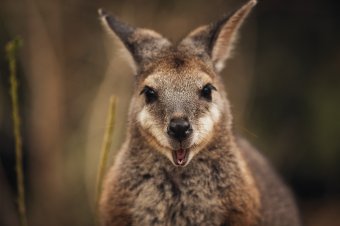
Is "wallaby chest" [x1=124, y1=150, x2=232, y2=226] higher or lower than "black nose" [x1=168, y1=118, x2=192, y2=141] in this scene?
lower

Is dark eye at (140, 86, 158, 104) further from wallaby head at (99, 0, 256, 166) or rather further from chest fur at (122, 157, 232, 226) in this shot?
chest fur at (122, 157, 232, 226)

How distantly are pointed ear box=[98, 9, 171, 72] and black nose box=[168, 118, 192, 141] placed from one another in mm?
1078

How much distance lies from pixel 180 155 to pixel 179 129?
306mm

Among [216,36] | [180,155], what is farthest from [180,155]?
[216,36]

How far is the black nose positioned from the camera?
219 inches

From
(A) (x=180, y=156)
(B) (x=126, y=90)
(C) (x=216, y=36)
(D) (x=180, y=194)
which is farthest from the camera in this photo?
(B) (x=126, y=90)

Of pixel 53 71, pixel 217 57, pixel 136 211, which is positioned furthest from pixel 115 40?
pixel 53 71

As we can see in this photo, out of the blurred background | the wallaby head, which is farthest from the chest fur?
the blurred background

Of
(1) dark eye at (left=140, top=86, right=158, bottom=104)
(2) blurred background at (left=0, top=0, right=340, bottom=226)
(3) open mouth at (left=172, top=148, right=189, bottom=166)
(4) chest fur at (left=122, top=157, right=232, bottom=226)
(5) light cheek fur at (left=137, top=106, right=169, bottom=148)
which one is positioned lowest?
(4) chest fur at (left=122, top=157, right=232, bottom=226)

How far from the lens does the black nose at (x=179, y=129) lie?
5.57m

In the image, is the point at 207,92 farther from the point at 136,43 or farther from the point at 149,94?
the point at 136,43

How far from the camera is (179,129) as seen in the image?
219 inches

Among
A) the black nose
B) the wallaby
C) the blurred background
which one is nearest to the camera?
the black nose

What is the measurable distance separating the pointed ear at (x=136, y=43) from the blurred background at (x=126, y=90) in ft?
18.5
